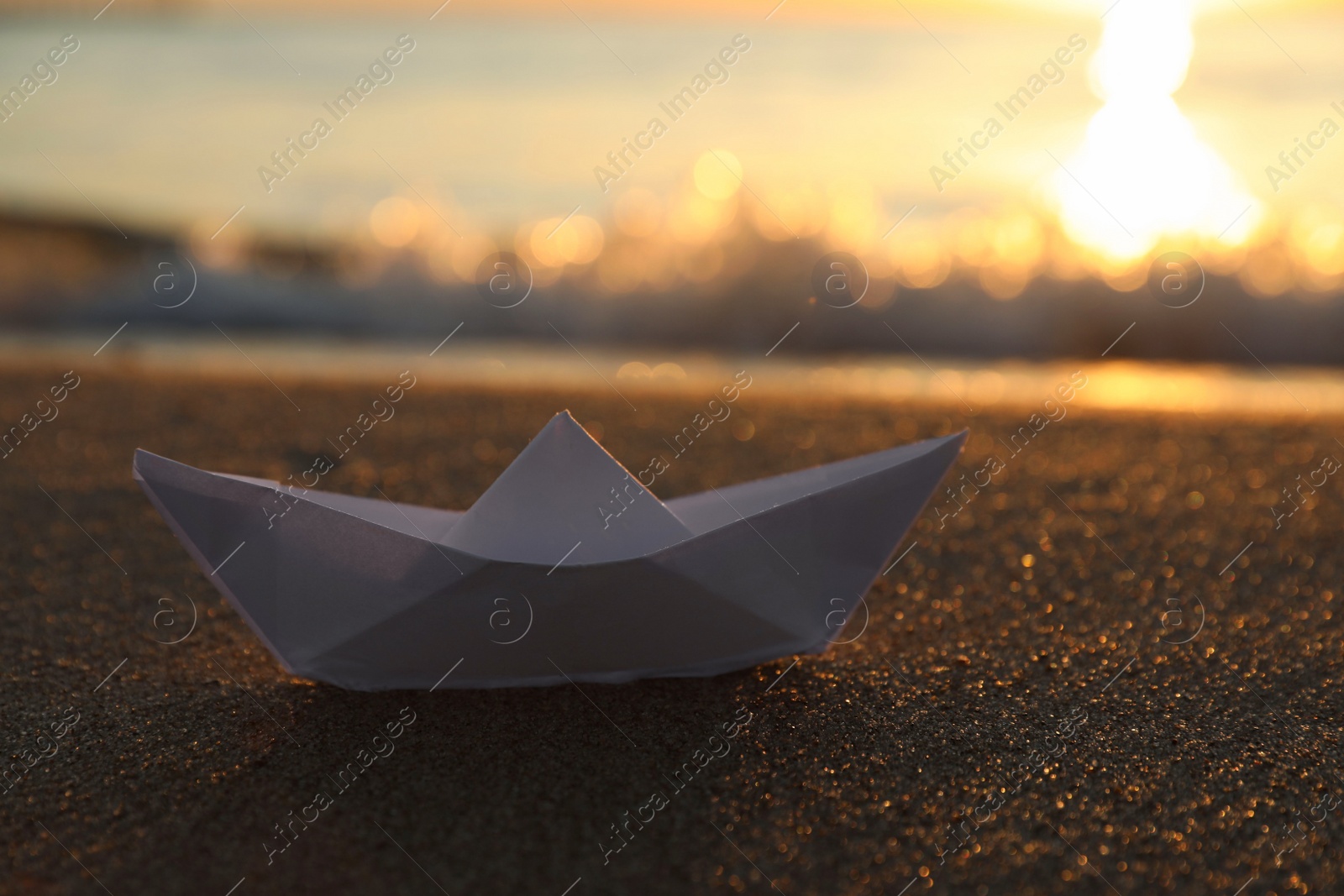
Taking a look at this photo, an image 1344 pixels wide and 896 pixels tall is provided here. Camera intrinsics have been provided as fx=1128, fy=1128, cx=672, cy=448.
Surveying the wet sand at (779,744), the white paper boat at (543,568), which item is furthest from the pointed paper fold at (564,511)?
the wet sand at (779,744)

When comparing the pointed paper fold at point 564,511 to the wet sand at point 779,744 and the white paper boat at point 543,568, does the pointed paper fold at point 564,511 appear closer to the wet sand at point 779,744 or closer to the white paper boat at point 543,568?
the white paper boat at point 543,568

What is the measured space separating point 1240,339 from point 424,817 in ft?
25.1

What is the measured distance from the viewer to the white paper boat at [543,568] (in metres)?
1.28

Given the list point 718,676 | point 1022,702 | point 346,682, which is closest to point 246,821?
point 346,682

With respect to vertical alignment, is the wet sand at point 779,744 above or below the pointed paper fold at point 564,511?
below

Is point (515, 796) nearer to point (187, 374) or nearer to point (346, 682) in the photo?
point (346, 682)

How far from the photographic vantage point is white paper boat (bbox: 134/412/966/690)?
1.28 meters

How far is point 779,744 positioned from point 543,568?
0.34 m

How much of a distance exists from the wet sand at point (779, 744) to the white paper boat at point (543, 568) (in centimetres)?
6

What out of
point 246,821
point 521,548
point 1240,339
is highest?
point 1240,339

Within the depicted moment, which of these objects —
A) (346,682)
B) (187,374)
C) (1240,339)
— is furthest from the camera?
(1240,339)

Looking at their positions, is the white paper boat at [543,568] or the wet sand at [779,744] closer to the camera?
the wet sand at [779,744]

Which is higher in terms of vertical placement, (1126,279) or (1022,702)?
(1126,279)

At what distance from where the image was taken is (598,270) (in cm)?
843
